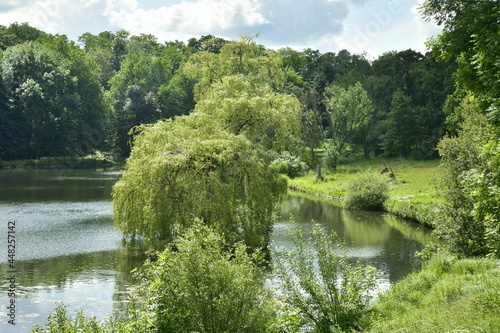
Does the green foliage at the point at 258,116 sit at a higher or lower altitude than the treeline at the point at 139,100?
lower

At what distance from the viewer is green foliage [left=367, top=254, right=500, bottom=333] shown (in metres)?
10.9

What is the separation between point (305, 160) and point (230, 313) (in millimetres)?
49822

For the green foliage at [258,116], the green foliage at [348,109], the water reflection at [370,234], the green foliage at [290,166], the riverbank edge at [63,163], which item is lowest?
the water reflection at [370,234]

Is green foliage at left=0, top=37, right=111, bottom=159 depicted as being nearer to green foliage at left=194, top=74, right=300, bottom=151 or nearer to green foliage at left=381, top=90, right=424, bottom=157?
green foliage at left=381, top=90, right=424, bottom=157

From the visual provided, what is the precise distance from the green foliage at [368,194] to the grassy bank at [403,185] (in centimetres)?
78

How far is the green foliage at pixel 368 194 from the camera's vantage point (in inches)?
1483

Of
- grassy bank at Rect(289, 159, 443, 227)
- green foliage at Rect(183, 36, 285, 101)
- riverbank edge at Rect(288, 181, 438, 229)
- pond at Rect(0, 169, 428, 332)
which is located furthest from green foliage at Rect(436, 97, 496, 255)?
green foliage at Rect(183, 36, 285, 101)

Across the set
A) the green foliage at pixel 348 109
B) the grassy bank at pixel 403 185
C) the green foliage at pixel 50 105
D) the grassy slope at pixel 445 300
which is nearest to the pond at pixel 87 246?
the grassy bank at pixel 403 185

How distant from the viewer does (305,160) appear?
61.0 meters

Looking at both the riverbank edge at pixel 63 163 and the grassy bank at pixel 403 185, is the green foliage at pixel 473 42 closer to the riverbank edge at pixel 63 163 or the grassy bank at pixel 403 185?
the grassy bank at pixel 403 185

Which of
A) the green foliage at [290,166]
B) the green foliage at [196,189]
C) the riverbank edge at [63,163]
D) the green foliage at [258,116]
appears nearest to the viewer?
the green foliage at [196,189]

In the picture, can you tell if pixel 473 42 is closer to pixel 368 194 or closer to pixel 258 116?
pixel 258 116

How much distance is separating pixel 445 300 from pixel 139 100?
7634 cm

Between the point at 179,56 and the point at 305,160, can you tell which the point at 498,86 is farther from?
the point at 179,56
